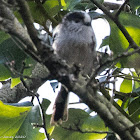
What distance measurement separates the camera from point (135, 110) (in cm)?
269

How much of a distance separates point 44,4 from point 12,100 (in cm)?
102

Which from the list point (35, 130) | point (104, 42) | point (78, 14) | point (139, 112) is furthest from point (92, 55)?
point (35, 130)

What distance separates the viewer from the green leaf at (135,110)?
2.65m

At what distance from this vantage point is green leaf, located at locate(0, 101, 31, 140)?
260cm

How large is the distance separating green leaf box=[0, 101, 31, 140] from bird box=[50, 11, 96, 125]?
0.26 m

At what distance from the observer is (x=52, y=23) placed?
2.85m

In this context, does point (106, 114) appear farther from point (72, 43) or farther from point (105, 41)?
point (105, 41)

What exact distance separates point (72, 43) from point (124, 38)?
1.41 ft

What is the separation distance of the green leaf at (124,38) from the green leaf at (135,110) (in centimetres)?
30

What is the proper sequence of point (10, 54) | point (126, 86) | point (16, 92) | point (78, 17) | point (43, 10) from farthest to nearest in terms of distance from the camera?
point (16, 92) < point (126, 86) < point (78, 17) < point (43, 10) < point (10, 54)

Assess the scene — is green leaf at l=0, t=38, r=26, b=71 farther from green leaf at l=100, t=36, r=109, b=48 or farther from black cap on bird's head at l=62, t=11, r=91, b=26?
green leaf at l=100, t=36, r=109, b=48

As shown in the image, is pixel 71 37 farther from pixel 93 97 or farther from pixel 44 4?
pixel 93 97

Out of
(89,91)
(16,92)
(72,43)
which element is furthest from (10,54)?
(16,92)

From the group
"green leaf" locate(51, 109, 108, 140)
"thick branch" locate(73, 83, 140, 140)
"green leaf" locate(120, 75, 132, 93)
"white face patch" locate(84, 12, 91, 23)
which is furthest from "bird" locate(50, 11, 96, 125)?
"thick branch" locate(73, 83, 140, 140)
